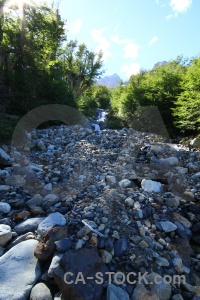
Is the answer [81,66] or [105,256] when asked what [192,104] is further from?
[81,66]

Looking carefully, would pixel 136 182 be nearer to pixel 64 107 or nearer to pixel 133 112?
pixel 64 107

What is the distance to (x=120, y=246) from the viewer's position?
2.10 metres

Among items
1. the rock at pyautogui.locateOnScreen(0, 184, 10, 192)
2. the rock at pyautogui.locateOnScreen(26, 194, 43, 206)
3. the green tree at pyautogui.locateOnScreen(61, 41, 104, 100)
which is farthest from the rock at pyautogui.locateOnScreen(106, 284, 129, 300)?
the green tree at pyautogui.locateOnScreen(61, 41, 104, 100)

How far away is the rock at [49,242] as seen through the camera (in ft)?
6.13

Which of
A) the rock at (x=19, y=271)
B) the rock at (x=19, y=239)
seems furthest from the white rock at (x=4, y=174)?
the rock at (x=19, y=271)

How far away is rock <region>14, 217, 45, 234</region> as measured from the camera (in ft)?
7.59

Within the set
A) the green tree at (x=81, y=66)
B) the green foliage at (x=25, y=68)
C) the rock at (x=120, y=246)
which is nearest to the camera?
the rock at (x=120, y=246)

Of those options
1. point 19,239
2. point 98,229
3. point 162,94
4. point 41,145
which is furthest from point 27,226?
point 162,94

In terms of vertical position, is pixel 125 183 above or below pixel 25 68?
below

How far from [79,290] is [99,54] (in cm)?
2521

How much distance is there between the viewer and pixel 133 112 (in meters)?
11.7

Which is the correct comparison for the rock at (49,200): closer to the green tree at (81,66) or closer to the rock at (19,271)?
the rock at (19,271)

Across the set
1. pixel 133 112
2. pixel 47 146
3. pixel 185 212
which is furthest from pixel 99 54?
pixel 185 212

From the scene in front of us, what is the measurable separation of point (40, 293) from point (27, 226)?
2.83 ft
